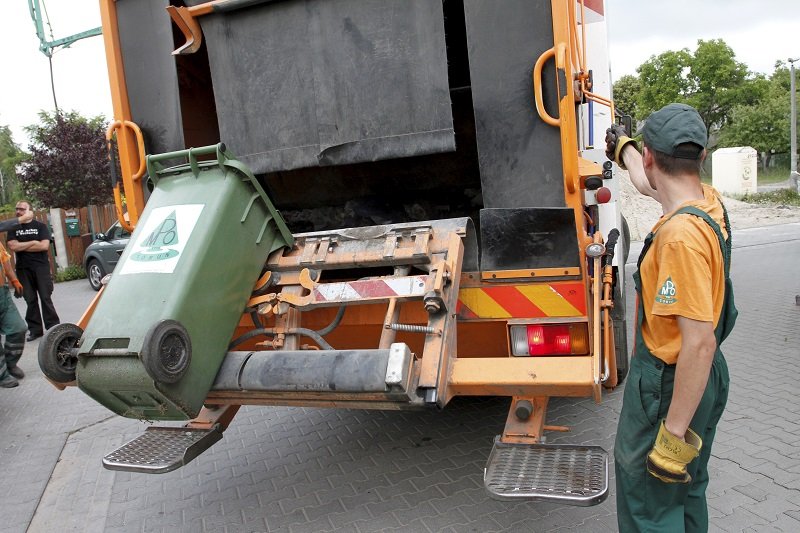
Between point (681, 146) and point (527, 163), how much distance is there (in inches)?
46.1

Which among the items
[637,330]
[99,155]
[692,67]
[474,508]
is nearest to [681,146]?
[637,330]

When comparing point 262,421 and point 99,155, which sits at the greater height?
point 99,155

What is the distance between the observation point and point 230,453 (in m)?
4.21

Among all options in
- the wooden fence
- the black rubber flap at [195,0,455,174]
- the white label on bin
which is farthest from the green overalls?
the wooden fence

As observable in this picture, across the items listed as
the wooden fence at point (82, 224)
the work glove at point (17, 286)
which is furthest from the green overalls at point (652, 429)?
the wooden fence at point (82, 224)

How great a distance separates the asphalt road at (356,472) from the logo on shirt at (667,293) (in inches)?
59.7

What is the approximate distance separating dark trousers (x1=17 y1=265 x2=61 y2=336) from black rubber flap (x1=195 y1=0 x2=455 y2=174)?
5.80 metres

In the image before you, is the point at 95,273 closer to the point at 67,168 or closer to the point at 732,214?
the point at 67,168

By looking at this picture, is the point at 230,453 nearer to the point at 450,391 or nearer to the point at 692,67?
the point at 450,391

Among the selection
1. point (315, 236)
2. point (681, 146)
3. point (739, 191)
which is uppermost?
point (681, 146)

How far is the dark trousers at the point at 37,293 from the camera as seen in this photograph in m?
8.15

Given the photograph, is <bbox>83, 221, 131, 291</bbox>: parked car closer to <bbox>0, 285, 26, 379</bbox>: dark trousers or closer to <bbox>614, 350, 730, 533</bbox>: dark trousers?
<bbox>0, 285, 26, 379</bbox>: dark trousers

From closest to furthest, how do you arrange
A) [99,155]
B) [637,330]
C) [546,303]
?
[637,330]
[546,303]
[99,155]

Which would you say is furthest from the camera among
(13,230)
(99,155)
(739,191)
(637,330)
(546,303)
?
(739,191)
